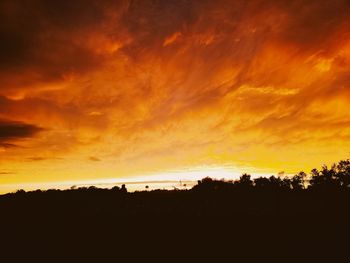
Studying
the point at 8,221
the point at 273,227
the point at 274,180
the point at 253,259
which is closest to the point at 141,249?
the point at 253,259

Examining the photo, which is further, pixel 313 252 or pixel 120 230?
pixel 120 230

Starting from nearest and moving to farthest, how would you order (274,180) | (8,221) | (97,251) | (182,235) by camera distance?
1. (97,251)
2. (182,235)
3. (8,221)
4. (274,180)

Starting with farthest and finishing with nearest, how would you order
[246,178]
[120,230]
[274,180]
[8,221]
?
[274,180] < [246,178] < [8,221] < [120,230]

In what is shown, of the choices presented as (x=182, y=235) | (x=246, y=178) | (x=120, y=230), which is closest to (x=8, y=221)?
(x=120, y=230)

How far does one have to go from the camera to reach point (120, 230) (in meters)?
Result: 22.5

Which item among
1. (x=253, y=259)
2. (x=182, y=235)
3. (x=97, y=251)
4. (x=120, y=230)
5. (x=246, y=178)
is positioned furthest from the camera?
(x=246, y=178)

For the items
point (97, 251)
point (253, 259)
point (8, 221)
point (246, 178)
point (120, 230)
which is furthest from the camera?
point (246, 178)

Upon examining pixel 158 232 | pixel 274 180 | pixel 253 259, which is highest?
pixel 274 180

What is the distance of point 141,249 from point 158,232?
321 centimetres

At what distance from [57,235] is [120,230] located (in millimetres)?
5227

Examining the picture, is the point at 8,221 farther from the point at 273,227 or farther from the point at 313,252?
the point at 313,252

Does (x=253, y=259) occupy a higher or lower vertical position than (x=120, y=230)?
lower

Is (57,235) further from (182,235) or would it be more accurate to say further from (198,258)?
(198,258)

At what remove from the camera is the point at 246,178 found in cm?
15138
